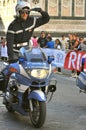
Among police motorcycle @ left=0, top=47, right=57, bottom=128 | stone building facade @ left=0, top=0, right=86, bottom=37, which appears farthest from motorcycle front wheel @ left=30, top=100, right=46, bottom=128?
stone building facade @ left=0, top=0, right=86, bottom=37

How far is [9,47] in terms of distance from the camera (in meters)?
8.66

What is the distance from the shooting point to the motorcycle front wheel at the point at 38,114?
25.8 ft

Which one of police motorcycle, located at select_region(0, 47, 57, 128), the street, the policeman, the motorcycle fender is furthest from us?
the policeman

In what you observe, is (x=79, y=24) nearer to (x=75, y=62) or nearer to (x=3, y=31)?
(x=3, y=31)

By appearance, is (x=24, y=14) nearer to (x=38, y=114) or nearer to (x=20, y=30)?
(x=20, y=30)

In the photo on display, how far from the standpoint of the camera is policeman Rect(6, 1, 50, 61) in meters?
8.68

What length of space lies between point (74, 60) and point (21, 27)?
878 cm

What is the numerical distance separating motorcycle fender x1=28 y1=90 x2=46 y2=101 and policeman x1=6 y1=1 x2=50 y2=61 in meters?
0.93

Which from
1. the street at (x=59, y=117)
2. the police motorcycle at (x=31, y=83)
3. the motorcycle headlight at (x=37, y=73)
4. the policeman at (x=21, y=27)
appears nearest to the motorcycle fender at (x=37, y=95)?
the police motorcycle at (x=31, y=83)

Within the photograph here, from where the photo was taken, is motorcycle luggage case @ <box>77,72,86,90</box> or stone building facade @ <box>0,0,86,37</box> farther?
stone building facade @ <box>0,0,86,37</box>

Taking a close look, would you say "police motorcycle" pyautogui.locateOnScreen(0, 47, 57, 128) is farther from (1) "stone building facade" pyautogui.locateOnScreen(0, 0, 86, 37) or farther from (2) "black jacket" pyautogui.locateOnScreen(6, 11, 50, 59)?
(1) "stone building facade" pyautogui.locateOnScreen(0, 0, 86, 37)

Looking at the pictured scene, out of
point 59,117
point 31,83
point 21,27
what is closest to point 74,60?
point 59,117

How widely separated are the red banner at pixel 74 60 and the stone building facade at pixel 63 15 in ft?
69.2

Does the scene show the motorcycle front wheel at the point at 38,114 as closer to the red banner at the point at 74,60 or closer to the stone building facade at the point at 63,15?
the red banner at the point at 74,60
